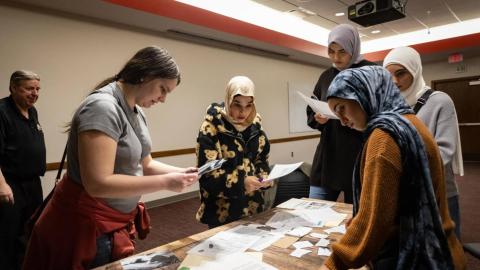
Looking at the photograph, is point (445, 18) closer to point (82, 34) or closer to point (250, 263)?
point (82, 34)

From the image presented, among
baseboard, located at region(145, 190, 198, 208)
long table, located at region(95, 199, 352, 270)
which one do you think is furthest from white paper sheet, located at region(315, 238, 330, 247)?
baseboard, located at region(145, 190, 198, 208)

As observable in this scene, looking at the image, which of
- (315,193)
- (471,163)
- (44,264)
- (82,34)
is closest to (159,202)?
(82,34)

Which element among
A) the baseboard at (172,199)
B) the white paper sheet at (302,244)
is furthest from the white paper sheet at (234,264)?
the baseboard at (172,199)

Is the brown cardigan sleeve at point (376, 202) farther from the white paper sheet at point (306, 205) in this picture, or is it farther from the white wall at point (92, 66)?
the white wall at point (92, 66)

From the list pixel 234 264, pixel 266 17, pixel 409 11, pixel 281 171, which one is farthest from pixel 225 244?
pixel 409 11

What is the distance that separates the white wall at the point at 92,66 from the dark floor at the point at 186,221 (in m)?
0.40

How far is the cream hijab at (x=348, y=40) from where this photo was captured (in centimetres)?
176

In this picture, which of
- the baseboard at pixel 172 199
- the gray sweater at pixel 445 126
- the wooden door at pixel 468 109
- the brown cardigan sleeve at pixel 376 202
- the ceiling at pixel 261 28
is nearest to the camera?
the brown cardigan sleeve at pixel 376 202

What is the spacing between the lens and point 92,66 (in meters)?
3.69

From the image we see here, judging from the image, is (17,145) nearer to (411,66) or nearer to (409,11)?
(411,66)

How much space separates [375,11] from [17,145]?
4006 mm

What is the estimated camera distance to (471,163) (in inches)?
275

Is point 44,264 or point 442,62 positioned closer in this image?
point 44,264

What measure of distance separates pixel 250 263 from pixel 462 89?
8209 mm
